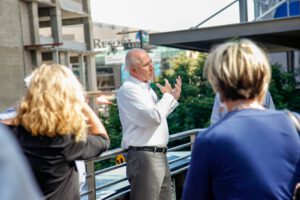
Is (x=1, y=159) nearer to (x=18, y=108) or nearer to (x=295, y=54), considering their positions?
(x=18, y=108)

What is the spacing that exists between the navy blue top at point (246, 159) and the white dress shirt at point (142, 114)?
7.84 feet

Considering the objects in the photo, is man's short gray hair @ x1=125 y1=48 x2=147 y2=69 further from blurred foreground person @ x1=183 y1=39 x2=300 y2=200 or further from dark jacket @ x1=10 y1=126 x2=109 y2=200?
blurred foreground person @ x1=183 y1=39 x2=300 y2=200

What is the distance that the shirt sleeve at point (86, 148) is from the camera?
3.02 m

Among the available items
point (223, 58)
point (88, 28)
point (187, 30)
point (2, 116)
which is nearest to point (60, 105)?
point (2, 116)

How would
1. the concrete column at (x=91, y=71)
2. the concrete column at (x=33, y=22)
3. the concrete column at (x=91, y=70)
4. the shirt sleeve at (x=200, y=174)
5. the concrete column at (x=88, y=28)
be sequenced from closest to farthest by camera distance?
the shirt sleeve at (x=200, y=174) < the concrete column at (x=33, y=22) < the concrete column at (x=88, y=28) < the concrete column at (x=91, y=71) < the concrete column at (x=91, y=70)

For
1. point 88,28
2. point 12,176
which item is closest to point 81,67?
point 88,28

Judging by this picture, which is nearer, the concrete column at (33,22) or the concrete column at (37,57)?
the concrete column at (33,22)

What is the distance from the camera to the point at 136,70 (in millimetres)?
4879

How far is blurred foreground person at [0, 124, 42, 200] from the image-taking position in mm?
1173

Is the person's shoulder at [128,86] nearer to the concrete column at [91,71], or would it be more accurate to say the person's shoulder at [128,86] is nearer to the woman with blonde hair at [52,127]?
the woman with blonde hair at [52,127]

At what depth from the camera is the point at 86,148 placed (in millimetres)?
3100

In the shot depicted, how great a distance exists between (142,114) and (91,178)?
861 millimetres

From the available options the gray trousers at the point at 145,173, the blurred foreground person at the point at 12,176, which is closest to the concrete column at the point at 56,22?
the gray trousers at the point at 145,173

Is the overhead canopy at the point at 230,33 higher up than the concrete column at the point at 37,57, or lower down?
higher up
